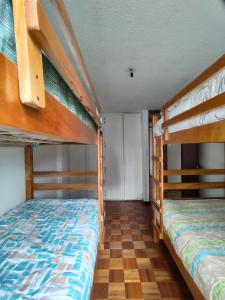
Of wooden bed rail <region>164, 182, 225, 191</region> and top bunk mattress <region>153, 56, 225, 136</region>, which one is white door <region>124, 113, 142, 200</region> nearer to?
wooden bed rail <region>164, 182, 225, 191</region>

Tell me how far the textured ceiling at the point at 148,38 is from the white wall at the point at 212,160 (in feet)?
5.23

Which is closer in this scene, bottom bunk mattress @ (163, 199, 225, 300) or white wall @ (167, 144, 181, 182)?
bottom bunk mattress @ (163, 199, 225, 300)

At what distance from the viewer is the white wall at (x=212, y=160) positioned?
375 cm

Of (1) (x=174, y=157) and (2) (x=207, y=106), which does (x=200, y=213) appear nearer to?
(2) (x=207, y=106)

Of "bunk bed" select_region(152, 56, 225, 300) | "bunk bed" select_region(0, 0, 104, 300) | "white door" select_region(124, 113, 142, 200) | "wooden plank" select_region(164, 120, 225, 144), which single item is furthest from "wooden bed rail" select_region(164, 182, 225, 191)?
"white door" select_region(124, 113, 142, 200)

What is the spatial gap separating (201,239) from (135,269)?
3.34ft

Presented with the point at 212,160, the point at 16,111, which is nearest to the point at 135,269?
the point at 16,111

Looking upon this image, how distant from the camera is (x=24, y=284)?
1.12m

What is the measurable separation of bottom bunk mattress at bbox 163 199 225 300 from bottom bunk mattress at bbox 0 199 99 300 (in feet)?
1.98

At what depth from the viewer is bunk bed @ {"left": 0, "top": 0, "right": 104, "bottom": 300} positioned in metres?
0.49

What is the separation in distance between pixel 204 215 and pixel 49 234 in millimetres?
1435

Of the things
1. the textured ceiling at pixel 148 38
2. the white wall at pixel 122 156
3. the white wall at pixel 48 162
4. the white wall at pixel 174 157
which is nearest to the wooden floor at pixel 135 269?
the white wall at pixel 48 162

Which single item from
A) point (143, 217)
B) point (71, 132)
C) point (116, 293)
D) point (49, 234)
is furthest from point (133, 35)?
point (143, 217)

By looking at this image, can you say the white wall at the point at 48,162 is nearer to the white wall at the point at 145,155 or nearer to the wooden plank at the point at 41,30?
the white wall at the point at 145,155
